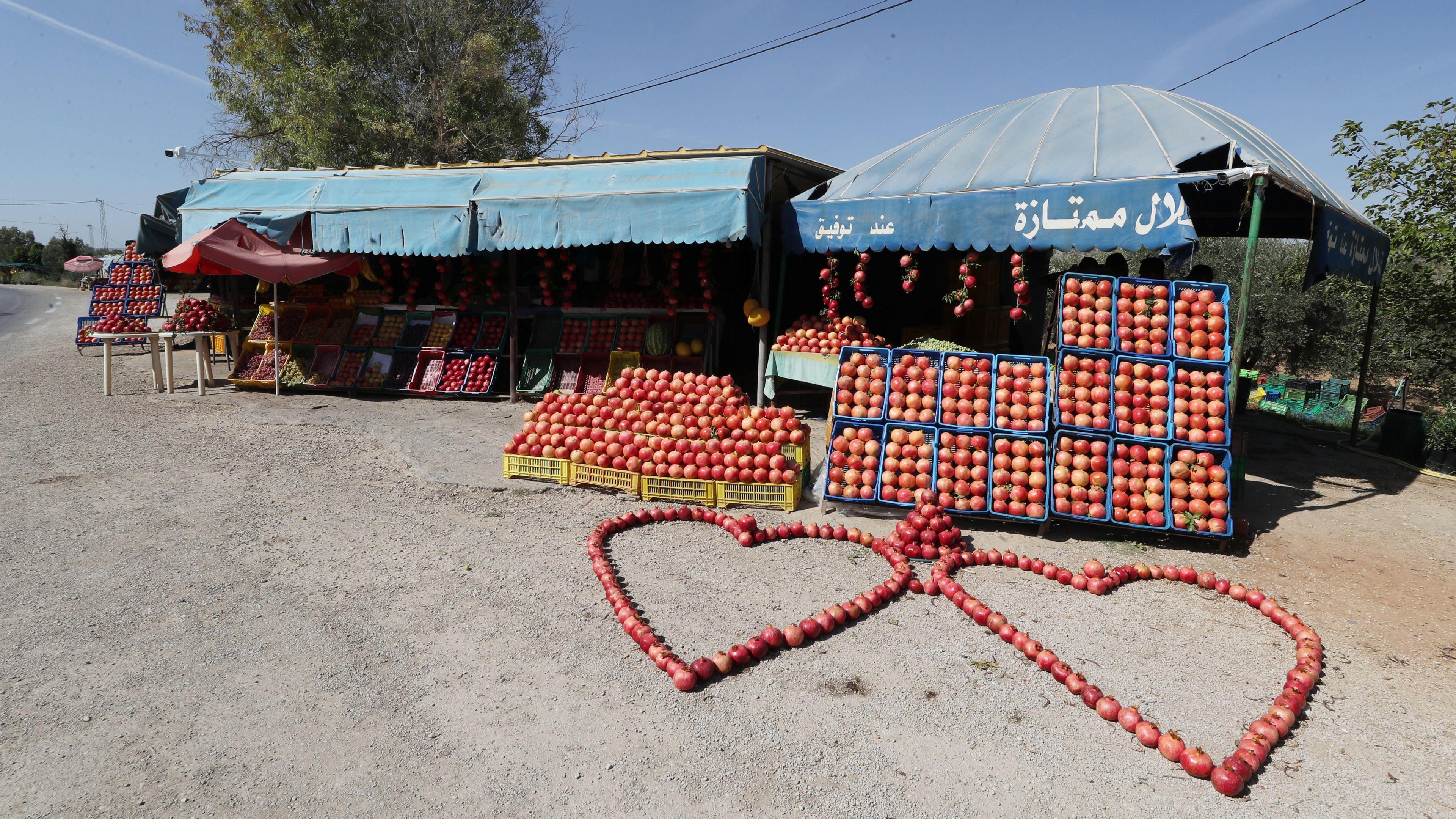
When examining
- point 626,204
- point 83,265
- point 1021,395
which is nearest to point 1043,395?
point 1021,395

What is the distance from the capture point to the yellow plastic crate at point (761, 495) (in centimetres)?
678

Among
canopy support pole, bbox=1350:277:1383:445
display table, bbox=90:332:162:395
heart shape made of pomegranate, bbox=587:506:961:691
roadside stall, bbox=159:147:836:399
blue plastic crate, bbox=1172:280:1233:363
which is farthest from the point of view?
display table, bbox=90:332:162:395

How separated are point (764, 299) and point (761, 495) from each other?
4.36 meters

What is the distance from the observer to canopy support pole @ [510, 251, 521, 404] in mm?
12016

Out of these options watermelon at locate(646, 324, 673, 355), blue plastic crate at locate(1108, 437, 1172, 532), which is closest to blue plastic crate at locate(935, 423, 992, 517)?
blue plastic crate at locate(1108, 437, 1172, 532)

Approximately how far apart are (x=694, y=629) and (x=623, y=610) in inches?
17.6

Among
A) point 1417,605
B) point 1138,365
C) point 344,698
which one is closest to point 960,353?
point 1138,365

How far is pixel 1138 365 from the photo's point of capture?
20.7 ft

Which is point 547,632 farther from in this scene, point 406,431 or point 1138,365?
point 406,431

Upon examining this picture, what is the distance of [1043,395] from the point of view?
6312mm

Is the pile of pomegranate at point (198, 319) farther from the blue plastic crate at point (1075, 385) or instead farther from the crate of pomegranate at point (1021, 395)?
the blue plastic crate at point (1075, 385)

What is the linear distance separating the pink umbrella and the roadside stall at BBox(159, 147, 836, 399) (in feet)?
88.1

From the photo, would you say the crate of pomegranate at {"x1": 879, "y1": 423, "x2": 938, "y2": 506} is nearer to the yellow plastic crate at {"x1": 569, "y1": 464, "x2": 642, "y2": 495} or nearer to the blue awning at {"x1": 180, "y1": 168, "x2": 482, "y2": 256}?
the yellow plastic crate at {"x1": 569, "y1": 464, "x2": 642, "y2": 495}

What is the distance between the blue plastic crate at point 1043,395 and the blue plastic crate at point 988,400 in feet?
0.04
